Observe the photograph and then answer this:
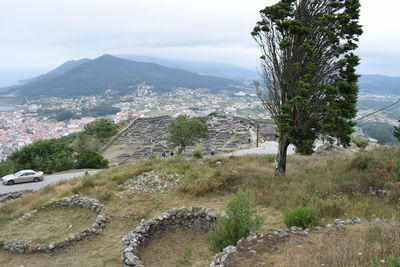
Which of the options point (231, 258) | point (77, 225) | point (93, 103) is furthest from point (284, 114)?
point (93, 103)

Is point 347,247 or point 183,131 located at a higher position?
point 347,247

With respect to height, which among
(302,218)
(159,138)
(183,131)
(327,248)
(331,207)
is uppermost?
(327,248)

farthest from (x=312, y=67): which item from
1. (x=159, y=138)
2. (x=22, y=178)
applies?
(x=159, y=138)

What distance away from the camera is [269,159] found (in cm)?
2025

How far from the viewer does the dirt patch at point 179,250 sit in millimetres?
8195

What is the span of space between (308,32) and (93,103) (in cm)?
18364

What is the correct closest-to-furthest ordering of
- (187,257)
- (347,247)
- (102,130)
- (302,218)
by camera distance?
(347,247) < (302,218) < (187,257) < (102,130)

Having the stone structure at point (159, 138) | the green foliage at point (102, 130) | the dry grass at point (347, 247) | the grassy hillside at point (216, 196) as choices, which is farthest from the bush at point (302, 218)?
the green foliage at point (102, 130)

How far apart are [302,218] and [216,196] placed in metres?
5.59

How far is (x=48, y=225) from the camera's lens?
37.3 ft

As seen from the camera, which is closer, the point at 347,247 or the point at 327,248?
the point at 347,247

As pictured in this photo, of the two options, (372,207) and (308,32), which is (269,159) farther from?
(372,207)

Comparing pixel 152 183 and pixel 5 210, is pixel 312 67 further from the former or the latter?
pixel 5 210

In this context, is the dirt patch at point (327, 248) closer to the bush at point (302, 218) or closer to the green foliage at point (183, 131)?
the bush at point (302, 218)
